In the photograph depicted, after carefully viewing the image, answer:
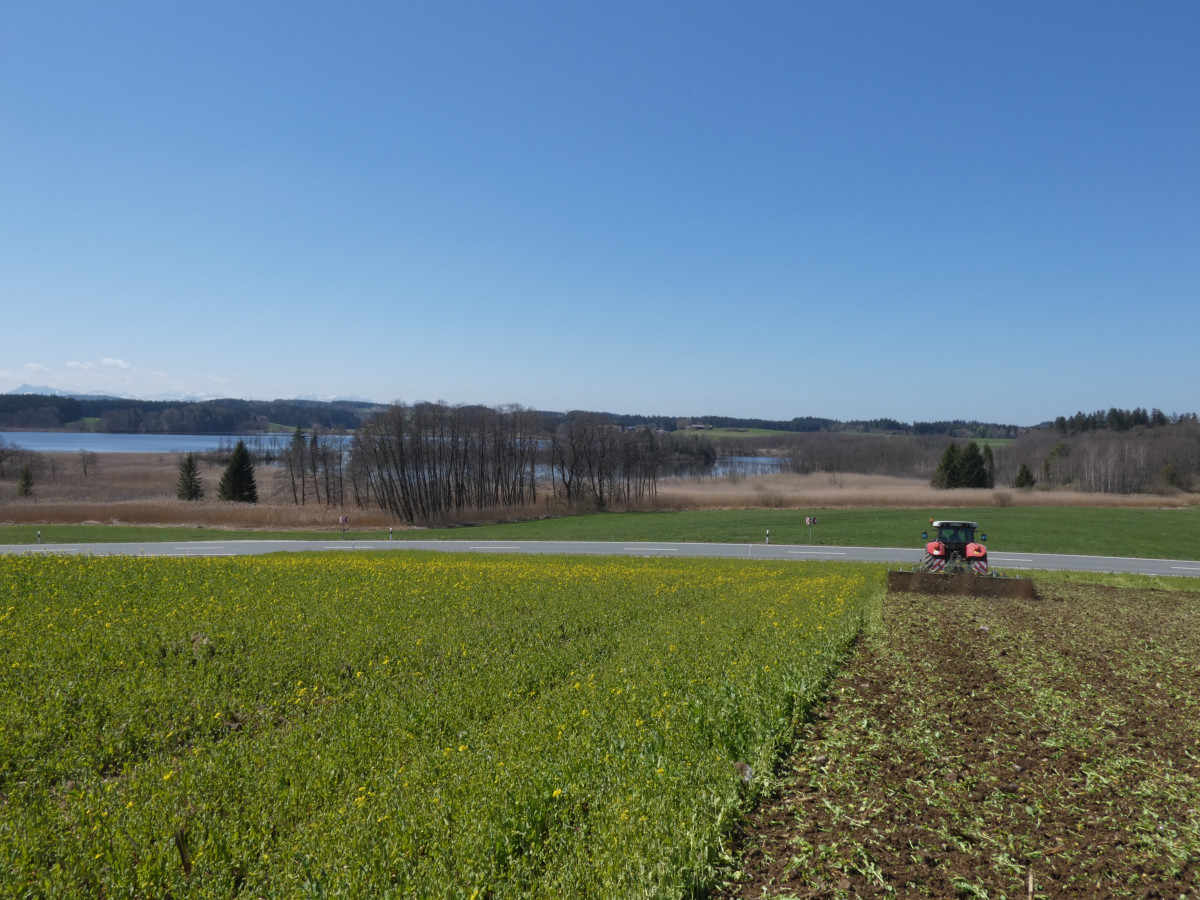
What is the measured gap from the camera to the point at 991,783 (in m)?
5.20

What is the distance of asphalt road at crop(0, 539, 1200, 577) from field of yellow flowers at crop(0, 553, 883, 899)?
16940 mm

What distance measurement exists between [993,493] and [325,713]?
58344mm

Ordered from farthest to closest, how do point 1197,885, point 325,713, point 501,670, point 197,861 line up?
point 501,670 < point 325,713 < point 197,861 < point 1197,885

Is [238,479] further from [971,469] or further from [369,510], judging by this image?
[971,469]

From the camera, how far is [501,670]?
28.3 feet

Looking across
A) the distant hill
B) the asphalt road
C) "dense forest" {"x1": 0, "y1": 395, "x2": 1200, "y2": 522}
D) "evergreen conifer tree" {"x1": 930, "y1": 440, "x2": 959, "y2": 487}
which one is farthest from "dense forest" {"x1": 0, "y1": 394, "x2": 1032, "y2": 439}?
the asphalt road

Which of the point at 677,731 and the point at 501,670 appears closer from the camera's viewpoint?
the point at 677,731

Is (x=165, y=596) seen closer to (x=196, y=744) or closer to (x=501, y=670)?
(x=196, y=744)

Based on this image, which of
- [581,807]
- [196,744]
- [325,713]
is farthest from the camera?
[325,713]

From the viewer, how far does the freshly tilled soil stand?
402 centimetres

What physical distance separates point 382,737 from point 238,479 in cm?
6678

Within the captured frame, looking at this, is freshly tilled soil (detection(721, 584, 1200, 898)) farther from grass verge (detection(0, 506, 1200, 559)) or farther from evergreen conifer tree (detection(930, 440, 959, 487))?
evergreen conifer tree (detection(930, 440, 959, 487))

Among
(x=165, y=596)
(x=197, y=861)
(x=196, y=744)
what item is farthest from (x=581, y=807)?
(x=165, y=596)

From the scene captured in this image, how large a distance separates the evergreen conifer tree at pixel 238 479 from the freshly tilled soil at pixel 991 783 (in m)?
67.5
